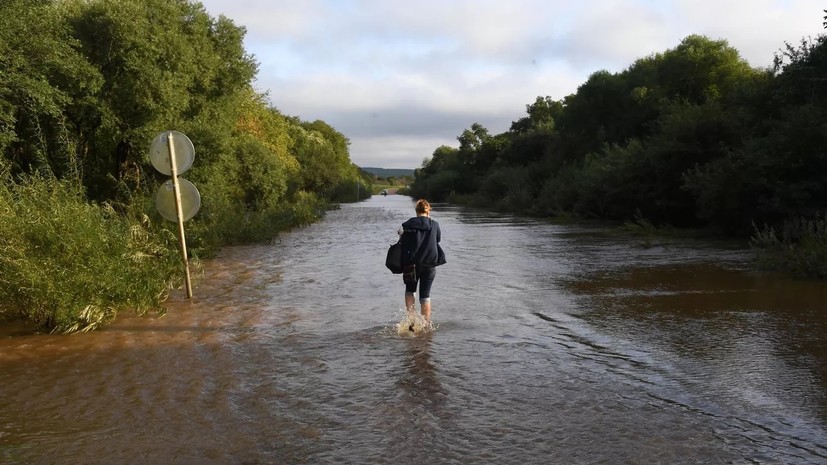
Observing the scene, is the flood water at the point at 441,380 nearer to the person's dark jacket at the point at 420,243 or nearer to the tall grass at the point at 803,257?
the tall grass at the point at 803,257

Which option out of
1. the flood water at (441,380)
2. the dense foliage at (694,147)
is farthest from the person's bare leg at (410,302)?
the dense foliage at (694,147)

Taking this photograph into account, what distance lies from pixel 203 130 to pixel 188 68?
7.49 feet

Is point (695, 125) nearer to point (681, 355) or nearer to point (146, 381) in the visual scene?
point (681, 355)

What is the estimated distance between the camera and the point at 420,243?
8.87 m

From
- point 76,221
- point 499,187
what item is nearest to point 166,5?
point 76,221

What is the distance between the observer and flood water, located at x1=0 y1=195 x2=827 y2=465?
16.1ft

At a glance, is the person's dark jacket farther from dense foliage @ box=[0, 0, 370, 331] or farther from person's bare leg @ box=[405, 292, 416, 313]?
dense foliage @ box=[0, 0, 370, 331]

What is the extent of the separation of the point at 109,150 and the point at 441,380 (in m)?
20.3

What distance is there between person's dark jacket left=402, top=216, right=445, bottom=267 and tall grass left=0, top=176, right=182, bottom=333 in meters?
3.69

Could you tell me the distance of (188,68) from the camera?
882 inches

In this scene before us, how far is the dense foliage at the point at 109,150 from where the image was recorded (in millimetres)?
8492

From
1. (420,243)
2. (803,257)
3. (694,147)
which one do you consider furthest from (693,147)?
(420,243)

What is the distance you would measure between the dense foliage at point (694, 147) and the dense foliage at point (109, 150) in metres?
15.8

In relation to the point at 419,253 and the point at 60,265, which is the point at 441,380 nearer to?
the point at 419,253
